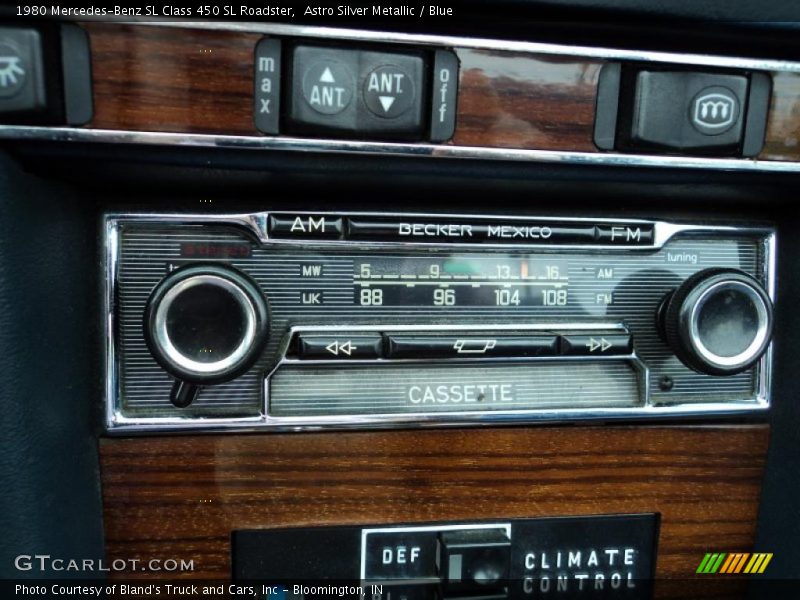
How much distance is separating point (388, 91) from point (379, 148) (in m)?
0.05

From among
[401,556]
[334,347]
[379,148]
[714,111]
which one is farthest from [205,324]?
[714,111]

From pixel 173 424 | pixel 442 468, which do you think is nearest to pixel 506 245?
pixel 442 468

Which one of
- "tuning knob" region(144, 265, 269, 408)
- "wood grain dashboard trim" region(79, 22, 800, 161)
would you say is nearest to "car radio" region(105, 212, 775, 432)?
"tuning knob" region(144, 265, 269, 408)

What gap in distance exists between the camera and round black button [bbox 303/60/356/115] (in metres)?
0.62

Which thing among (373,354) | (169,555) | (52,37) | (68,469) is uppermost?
(52,37)

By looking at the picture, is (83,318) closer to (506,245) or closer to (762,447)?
(506,245)

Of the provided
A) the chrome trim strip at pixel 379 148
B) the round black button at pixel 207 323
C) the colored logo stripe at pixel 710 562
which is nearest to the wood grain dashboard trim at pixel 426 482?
the colored logo stripe at pixel 710 562

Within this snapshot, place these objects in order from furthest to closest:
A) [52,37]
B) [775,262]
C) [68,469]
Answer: [775,262], [68,469], [52,37]

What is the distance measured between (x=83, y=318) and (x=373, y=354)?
296mm

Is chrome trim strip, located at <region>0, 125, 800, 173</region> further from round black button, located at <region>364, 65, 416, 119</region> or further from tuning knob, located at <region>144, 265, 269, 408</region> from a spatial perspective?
tuning knob, located at <region>144, 265, 269, 408</region>

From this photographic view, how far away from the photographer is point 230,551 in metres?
0.77

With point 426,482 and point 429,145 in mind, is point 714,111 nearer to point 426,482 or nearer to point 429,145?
point 429,145

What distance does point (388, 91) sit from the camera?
637mm

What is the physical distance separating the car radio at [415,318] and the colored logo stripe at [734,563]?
7.7 inches
